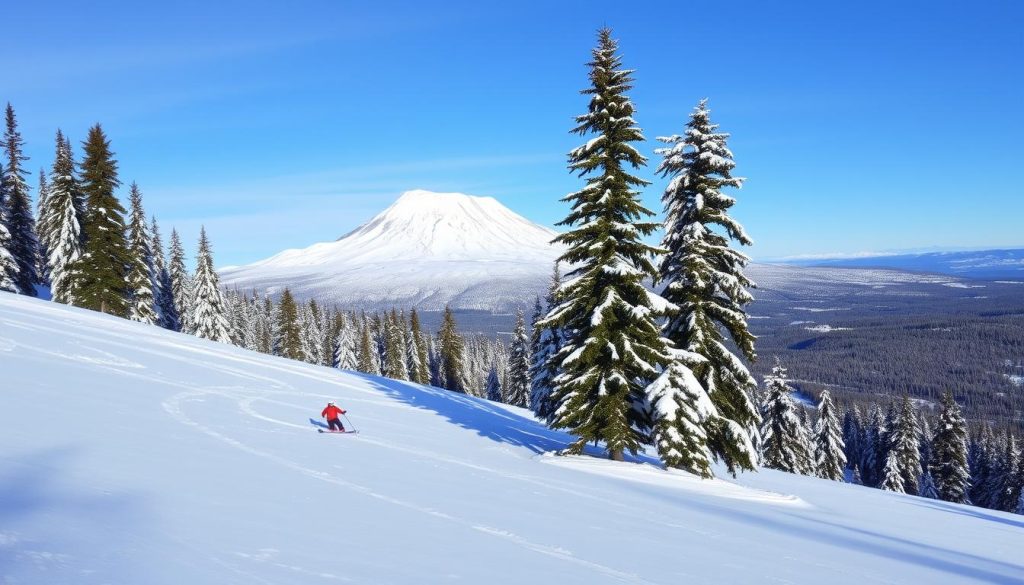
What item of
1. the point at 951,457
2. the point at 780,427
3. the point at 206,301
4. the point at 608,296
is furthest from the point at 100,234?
the point at 951,457

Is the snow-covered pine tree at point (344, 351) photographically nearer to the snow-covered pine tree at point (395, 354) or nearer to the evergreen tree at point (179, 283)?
the snow-covered pine tree at point (395, 354)

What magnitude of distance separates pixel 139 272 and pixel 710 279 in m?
43.9

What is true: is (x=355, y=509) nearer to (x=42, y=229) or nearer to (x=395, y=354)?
(x=395, y=354)

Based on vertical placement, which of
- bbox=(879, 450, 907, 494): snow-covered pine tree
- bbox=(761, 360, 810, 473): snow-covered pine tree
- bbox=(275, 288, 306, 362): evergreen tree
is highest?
bbox=(275, 288, 306, 362): evergreen tree

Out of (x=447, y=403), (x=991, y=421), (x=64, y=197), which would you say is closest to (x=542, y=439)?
(x=447, y=403)

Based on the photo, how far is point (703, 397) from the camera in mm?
16375

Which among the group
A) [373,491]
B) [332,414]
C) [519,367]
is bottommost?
[519,367]

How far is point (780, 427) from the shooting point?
134ft

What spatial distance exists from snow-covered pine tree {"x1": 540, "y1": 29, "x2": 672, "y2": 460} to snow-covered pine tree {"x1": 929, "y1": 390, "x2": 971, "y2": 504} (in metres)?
47.2

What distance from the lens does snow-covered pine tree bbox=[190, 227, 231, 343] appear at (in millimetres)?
52938

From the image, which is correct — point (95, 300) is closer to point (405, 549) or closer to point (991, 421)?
point (405, 549)

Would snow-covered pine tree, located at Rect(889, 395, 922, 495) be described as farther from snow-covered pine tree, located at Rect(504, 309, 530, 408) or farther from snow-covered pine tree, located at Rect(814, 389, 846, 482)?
snow-covered pine tree, located at Rect(504, 309, 530, 408)

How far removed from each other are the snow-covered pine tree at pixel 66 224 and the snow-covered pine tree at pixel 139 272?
3.32 m

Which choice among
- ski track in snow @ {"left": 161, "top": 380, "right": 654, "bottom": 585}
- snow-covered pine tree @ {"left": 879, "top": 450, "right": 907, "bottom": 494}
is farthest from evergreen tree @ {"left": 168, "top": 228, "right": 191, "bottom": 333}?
snow-covered pine tree @ {"left": 879, "top": 450, "right": 907, "bottom": 494}
